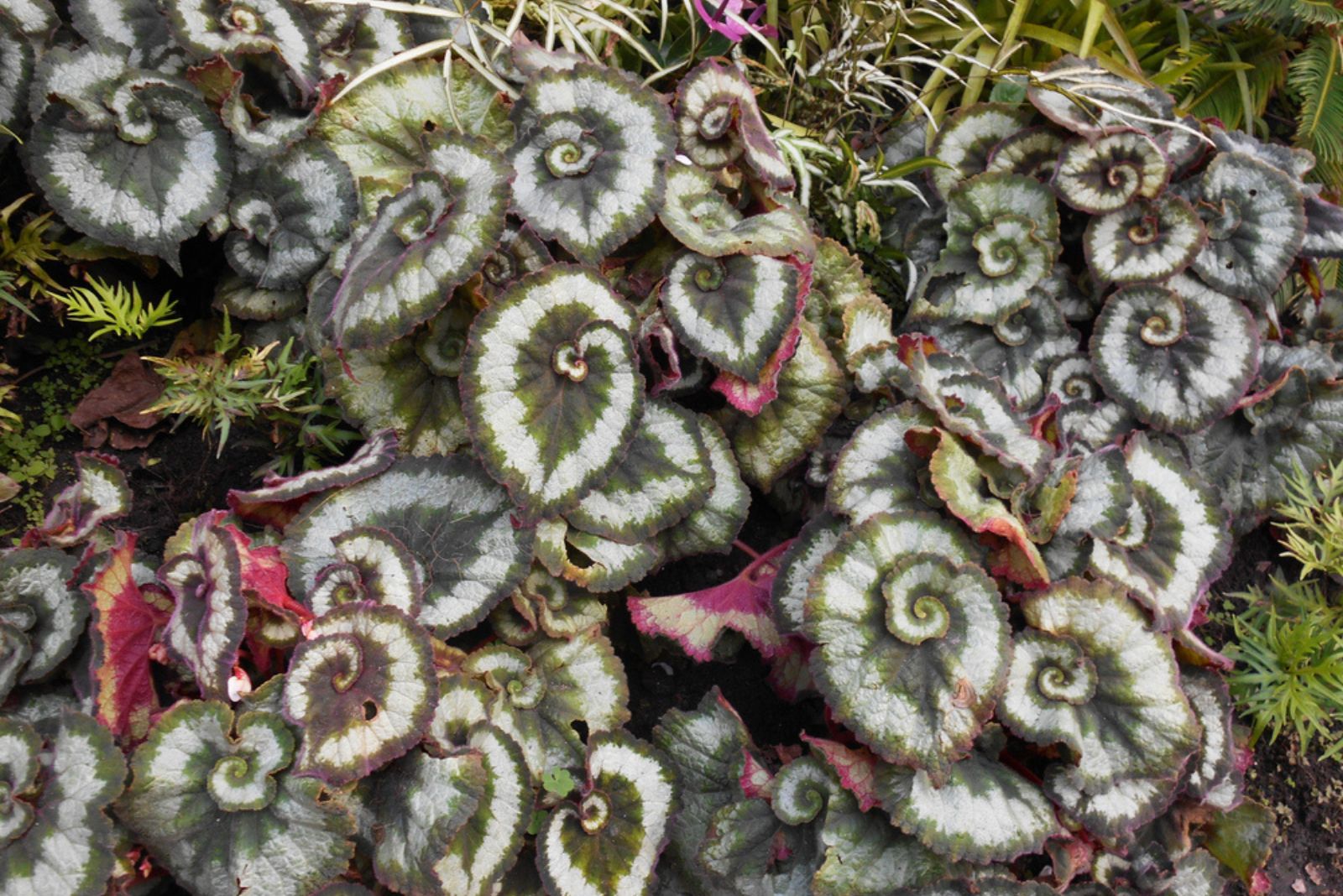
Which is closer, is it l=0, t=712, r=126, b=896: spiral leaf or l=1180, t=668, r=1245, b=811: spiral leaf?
l=0, t=712, r=126, b=896: spiral leaf

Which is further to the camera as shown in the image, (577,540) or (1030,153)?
(1030,153)

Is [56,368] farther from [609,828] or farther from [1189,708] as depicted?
[1189,708]

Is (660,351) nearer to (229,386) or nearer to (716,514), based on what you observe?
(716,514)

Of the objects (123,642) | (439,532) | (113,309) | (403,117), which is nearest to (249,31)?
(403,117)

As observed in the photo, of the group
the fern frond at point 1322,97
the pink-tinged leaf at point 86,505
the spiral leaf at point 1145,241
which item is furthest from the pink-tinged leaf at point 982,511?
the fern frond at point 1322,97

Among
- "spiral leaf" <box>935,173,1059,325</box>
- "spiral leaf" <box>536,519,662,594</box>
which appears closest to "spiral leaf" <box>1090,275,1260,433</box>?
"spiral leaf" <box>935,173,1059,325</box>

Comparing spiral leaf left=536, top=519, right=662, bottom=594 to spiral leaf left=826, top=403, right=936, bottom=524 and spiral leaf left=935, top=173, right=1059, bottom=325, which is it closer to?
spiral leaf left=826, top=403, right=936, bottom=524
